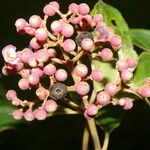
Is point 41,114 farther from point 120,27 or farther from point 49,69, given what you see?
point 120,27

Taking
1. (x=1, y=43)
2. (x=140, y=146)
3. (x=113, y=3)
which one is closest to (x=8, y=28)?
(x=1, y=43)

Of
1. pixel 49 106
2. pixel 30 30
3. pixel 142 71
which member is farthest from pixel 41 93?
pixel 142 71

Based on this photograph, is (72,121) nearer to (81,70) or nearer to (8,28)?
(8,28)

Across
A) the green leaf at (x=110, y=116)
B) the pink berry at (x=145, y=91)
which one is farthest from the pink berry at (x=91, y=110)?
the green leaf at (x=110, y=116)

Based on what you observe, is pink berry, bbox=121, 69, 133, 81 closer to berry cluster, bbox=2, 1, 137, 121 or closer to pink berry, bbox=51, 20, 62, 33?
berry cluster, bbox=2, 1, 137, 121

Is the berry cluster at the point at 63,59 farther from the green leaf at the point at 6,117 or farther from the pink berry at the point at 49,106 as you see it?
the green leaf at the point at 6,117
